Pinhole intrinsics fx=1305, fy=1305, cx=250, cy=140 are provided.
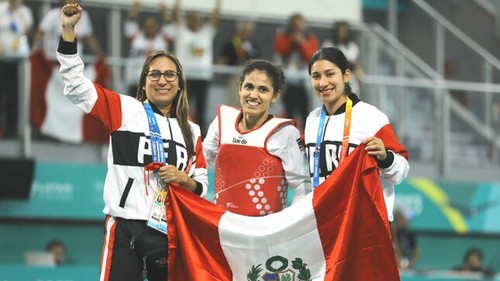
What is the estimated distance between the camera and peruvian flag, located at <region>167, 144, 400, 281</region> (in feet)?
27.3

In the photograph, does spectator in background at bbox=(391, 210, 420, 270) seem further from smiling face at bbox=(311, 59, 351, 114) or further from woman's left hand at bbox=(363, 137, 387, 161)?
woman's left hand at bbox=(363, 137, 387, 161)

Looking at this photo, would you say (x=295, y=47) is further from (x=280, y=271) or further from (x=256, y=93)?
(x=280, y=271)

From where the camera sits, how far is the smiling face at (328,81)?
28.2 feet

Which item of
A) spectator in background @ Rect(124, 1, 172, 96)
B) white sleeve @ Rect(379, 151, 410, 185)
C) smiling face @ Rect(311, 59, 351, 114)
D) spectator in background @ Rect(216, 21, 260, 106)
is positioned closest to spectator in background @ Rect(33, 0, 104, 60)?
spectator in background @ Rect(124, 1, 172, 96)

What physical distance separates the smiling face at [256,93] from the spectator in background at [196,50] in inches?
281

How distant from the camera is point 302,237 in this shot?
845 cm

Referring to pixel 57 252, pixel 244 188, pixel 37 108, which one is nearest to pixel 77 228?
pixel 57 252

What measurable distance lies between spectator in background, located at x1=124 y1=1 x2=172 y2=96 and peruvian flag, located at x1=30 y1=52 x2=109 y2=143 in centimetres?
38

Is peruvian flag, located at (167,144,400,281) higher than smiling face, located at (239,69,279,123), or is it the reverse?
smiling face, located at (239,69,279,123)

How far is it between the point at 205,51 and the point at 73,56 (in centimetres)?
901

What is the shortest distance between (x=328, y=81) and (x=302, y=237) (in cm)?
104

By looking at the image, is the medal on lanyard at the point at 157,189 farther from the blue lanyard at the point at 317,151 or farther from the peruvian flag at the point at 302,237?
the blue lanyard at the point at 317,151

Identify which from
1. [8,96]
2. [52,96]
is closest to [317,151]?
[8,96]

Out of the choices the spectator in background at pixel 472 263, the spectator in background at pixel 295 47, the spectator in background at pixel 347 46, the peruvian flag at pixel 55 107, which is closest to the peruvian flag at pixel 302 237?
the peruvian flag at pixel 55 107
